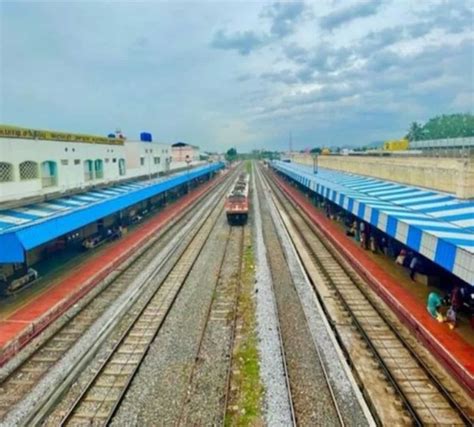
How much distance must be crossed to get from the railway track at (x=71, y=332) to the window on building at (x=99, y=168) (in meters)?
6.83

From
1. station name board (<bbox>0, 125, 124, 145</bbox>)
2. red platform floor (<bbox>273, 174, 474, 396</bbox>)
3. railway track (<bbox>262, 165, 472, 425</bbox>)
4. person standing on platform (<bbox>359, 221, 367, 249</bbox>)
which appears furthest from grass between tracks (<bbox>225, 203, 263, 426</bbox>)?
station name board (<bbox>0, 125, 124, 145</bbox>)

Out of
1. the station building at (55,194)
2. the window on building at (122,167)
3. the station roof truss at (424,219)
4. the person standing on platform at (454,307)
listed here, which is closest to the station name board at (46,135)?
the station building at (55,194)

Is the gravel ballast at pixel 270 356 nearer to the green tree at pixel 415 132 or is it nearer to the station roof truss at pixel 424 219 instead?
the station roof truss at pixel 424 219

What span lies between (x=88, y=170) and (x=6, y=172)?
8.43 m

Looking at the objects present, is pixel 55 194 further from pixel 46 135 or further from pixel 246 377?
pixel 246 377

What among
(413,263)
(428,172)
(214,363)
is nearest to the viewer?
(214,363)

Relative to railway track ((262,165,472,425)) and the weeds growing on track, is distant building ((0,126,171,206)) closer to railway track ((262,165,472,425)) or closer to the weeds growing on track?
the weeds growing on track

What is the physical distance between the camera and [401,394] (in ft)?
30.1

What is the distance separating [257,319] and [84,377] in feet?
18.3

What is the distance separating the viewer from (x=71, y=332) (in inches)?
502

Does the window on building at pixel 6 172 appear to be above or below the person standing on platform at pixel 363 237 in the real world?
above

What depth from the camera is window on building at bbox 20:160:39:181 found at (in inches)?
746

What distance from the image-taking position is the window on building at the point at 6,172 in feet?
57.6

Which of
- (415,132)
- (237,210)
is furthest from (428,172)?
(415,132)
